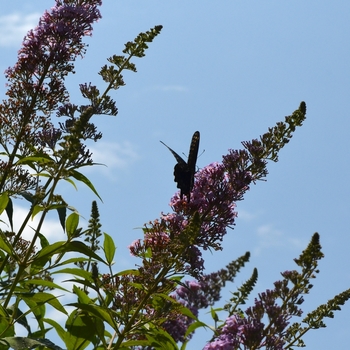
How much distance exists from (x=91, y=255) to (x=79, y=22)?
85.1 inches

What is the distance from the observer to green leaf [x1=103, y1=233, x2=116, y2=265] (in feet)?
13.7

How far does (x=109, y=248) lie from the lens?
4199 mm

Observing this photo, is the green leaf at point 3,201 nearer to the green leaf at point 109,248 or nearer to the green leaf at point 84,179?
the green leaf at point 84,179

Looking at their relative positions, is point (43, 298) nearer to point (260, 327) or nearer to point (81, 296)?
point (81, 296)

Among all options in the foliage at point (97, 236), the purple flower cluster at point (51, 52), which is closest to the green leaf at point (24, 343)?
the foliage at point (97, 236)

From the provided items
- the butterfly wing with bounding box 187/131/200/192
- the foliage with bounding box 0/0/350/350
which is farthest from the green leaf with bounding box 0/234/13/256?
the butterfly wing with bounding box 187/131/200/192

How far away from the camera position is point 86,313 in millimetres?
3646

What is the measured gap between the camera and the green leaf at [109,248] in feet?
13.7

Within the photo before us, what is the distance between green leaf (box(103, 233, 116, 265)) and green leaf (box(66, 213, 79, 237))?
1.65 feet

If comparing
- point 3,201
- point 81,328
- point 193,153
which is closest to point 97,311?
point 81,328

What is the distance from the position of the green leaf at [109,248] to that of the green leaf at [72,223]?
1.65 ft

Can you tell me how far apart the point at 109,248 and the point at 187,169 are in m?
1.18

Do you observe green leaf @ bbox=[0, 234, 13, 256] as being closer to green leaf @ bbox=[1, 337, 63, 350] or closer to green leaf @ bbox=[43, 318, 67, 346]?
green leaf @ bbox=[1, 337, 63, 350]

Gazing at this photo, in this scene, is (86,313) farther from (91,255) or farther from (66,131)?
(66,131)
